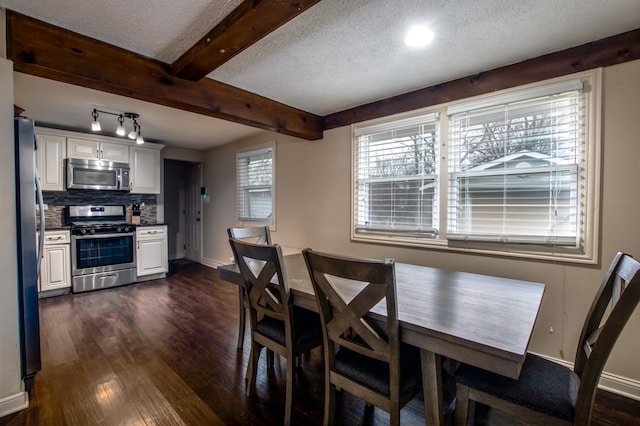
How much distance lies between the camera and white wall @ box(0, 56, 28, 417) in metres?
1.71

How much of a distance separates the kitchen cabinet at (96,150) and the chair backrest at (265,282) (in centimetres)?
397

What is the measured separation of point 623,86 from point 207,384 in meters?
3.41

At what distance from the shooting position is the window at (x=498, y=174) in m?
2.05

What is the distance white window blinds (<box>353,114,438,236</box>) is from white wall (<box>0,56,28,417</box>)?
9.08 feet

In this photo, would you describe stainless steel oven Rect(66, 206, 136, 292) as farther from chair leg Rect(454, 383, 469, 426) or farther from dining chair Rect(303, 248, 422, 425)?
chair leg Rect(454, 383, 469, 426)

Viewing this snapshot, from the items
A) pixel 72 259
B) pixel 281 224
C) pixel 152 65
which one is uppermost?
pixel 152 65

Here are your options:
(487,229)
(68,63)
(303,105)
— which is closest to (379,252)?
(487,229)

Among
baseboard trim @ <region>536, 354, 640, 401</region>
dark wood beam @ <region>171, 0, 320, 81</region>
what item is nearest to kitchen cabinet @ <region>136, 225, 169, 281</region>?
dark wood beam @ <region>171, 0, 320, 81</region>

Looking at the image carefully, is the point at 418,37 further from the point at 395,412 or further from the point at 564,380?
the point at 395,412

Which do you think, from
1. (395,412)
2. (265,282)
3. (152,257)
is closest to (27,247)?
(265,282)

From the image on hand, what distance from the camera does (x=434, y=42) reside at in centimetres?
198

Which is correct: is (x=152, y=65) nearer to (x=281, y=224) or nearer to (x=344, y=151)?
(x=344, y=151)

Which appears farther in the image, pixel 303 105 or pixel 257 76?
pixel 303 105

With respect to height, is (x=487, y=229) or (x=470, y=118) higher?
(x=470, y=118)
